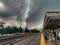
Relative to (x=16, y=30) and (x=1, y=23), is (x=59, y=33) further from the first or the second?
(x=16, y=30)

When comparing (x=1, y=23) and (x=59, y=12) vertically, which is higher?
(x=1, y=23)

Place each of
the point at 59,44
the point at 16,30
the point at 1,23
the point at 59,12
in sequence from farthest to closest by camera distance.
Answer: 1. the point at 16,30
2. the point at 1,23
3. the point at 59,44
4. the point at 59,12

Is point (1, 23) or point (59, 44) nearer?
point (59, 44)

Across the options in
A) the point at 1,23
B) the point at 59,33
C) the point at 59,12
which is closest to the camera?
the point at 59,12

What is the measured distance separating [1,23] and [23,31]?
3336cm

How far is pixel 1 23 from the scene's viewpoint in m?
148

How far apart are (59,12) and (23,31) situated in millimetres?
159467

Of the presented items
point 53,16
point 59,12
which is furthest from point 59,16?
point 59,12

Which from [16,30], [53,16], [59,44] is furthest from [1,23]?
[53,16]

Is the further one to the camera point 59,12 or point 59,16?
point 59,12

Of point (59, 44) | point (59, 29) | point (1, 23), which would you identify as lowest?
point (59, 44)

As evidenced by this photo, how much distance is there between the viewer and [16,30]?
173 m

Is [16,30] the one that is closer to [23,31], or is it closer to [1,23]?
[23,31]

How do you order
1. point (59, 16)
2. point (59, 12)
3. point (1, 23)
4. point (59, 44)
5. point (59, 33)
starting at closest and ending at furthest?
point (59, 16)
point (59, 12)
point (59, 33)
point (59, 44)
point (1, 23)
